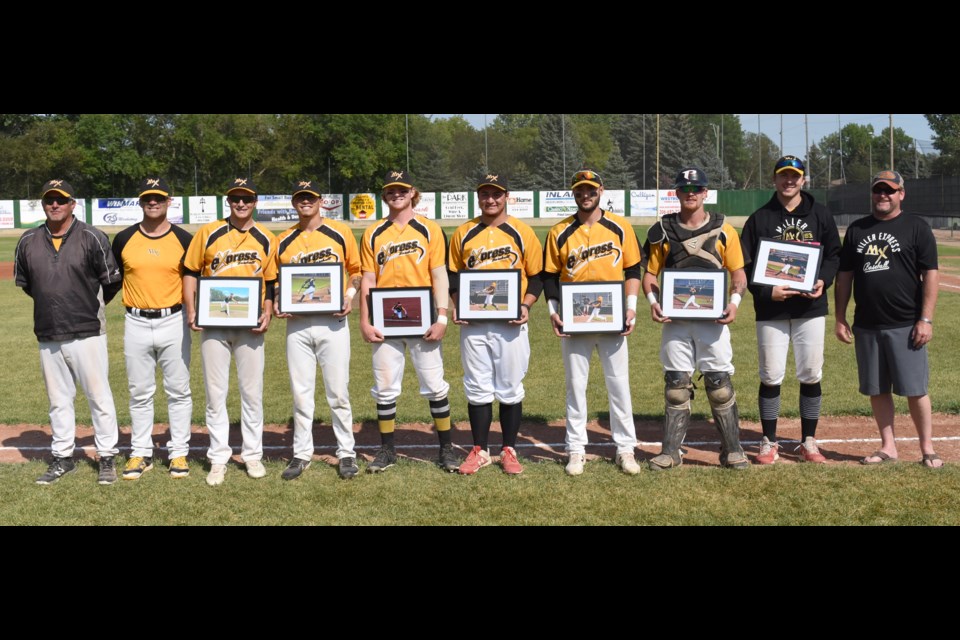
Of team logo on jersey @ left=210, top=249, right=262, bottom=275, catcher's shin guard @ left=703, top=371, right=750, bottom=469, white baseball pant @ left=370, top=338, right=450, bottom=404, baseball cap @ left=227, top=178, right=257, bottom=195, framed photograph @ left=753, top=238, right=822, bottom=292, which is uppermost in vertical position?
baseball cap @ left=227, top=178, right=257, bottom=195

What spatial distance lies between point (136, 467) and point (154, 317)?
3.82ft

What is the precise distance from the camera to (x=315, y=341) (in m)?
6.41

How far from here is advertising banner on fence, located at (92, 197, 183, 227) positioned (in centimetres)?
4669

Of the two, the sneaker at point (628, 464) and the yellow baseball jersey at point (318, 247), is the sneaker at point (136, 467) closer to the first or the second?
the yellow baseball jersey at point (318, 247)

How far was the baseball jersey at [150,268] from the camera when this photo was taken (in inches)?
249

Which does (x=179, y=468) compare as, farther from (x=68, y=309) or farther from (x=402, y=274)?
(x=402, y=274)

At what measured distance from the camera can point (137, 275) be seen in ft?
20.7

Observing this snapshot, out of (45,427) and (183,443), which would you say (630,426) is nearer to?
(183,443)

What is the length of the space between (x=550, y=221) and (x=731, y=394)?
139ft

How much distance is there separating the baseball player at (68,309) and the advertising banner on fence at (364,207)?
145 feet

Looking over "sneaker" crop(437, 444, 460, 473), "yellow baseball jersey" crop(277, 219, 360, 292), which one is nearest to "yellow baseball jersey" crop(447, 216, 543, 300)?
"yellow baseball jersey" crop(277, 219, 360, 292)

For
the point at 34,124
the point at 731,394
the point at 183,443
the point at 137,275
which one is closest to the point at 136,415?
the point at 183,443

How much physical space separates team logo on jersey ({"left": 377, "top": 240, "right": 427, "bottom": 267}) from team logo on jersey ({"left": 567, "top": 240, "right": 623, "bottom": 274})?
1.15 m

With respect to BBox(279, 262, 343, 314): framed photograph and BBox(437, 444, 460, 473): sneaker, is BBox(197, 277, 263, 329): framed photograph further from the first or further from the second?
BBox(437, 444, 460, 473): sneaker
